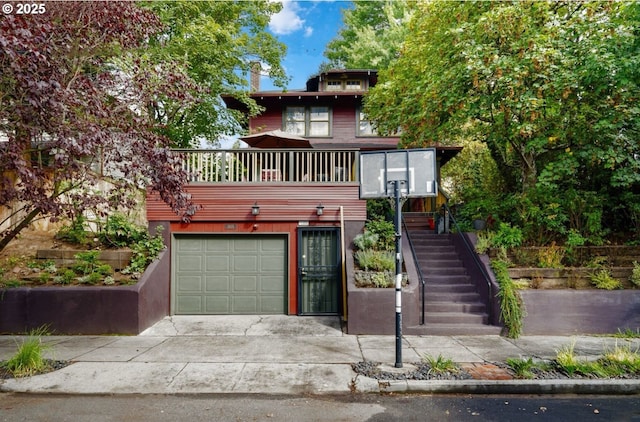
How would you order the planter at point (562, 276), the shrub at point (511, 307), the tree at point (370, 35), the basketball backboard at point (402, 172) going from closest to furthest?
the basketball backboard at point (402, 172), the shrub at point (511, 307), the planter at point (562, 276), the tree at point (370, 35)

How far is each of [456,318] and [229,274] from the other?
19.4ft

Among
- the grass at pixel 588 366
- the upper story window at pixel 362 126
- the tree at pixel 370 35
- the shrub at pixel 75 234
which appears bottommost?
the grass at pixel 588 366

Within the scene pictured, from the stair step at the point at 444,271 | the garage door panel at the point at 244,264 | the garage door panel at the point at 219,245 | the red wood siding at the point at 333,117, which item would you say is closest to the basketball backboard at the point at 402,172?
the stair step at the point at 444,271

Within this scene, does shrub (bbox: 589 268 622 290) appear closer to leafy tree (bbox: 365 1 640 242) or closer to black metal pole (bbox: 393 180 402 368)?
leafy tree (bbox: 365 1 640 242)

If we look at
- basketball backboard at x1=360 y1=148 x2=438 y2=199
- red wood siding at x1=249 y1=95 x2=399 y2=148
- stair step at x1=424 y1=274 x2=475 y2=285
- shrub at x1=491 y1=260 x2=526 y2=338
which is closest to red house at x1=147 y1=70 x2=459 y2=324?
stair step at x1=424 y1=274 x2=475 y2=285

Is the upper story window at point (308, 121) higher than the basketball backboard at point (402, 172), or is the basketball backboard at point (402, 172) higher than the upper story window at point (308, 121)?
the upper story window at point (308, 121)

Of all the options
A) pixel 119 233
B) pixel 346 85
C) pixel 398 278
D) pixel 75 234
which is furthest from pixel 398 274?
pixel 346 85

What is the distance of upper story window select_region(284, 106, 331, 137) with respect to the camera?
1661 centimetres

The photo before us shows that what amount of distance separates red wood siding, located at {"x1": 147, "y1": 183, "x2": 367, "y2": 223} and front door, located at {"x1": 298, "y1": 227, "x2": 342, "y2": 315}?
622mm

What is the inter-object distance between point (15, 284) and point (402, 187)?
880 cm

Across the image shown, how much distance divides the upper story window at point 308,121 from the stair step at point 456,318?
10718mm

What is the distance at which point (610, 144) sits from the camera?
27.7 ft

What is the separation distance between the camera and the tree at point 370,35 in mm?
20648

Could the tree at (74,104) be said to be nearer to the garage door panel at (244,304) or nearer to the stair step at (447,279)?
the garage door panel at (244,304)
